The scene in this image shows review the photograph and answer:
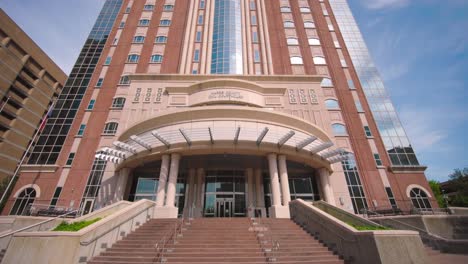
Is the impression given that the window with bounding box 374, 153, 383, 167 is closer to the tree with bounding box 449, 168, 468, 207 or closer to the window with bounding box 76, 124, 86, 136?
the tree with bounding box 449, 168, 468, 207

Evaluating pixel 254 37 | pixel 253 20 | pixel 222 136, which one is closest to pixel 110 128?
pixel 222 136

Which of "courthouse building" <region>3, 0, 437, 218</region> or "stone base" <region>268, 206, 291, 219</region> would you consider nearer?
"stone base" <region>268, 206, 291, 219</region>

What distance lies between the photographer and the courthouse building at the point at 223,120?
19469 mm

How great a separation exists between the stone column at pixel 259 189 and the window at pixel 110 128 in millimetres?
20586

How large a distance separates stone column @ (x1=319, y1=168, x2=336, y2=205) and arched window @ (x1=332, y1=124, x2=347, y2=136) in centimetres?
902

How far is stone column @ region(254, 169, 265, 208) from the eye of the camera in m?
22.2

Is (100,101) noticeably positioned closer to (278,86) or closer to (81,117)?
(81,117)

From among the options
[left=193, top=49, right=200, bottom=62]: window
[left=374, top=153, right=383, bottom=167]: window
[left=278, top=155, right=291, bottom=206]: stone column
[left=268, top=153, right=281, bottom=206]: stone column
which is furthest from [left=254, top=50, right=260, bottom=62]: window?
[left=374, top=153, right=383, bottom=167]: window

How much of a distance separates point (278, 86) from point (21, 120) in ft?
161

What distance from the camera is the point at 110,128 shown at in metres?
29.5

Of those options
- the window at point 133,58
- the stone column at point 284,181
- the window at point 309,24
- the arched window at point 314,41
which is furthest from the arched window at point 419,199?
the window at point 133,58

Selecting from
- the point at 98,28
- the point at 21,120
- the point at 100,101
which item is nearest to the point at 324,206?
the point at 100,101

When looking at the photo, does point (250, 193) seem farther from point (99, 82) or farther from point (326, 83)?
point (99, 82)

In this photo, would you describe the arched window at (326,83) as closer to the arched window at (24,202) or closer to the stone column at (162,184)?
the stone column at (162,184)
